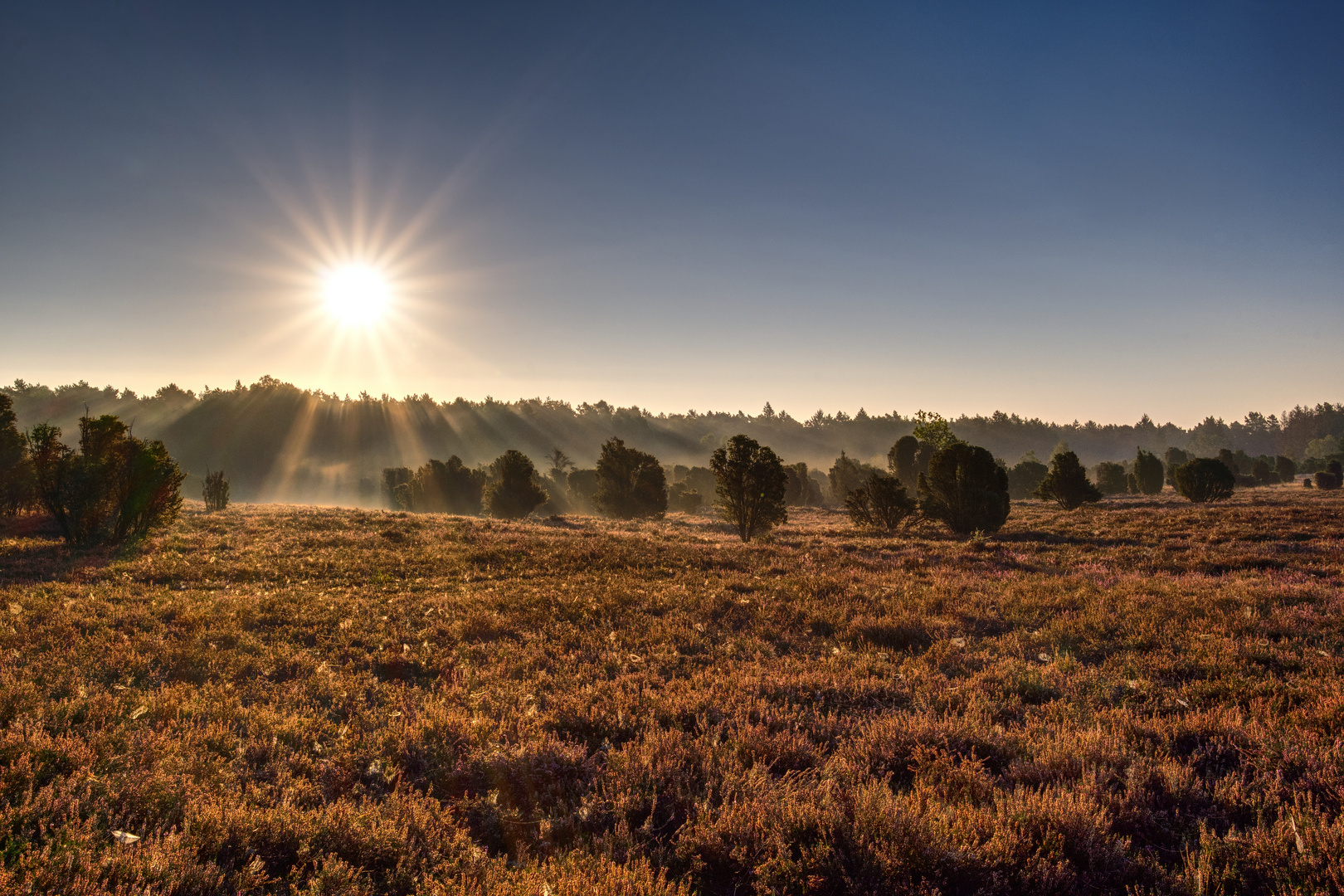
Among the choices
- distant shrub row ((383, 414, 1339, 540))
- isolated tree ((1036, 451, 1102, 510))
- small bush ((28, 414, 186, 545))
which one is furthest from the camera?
isolated tree ((1036, 451, 1102, 510))

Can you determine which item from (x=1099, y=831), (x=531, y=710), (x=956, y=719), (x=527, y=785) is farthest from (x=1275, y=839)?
(x=531, y=710)

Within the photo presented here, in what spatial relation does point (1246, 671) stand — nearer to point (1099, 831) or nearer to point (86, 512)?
point (1099, 831)

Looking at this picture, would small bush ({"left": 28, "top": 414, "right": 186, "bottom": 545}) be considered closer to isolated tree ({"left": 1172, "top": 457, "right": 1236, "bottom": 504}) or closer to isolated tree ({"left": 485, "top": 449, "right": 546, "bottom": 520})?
isolated tree ({"left": 485, "top": 449, "right": 546, "bottom": 520})

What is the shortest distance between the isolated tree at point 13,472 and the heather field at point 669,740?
38.7ft

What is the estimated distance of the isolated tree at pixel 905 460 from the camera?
5791 cm

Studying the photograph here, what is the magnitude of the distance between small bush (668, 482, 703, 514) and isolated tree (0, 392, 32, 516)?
54482 millimetres

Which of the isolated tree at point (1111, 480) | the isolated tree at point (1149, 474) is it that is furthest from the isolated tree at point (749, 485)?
the isolated tree at point (1111, 480)

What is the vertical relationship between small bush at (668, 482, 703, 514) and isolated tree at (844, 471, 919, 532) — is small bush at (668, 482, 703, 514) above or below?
below

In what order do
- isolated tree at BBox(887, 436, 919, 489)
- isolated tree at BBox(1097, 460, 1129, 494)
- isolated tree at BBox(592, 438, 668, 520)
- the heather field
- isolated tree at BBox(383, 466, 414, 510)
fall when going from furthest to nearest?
isolated tree at BBox(1097, 460, 1129, 494)
isolated tree at BBox(383, 466, 414, 510)
isolated tree at BBox(887, 436, 919, 489)
isolated tree at BBox(592, 438, 668, 520)
the heather field

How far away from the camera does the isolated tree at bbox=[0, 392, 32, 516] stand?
19828 millimetres

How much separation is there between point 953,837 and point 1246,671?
6443mm

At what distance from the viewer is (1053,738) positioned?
5488 mm

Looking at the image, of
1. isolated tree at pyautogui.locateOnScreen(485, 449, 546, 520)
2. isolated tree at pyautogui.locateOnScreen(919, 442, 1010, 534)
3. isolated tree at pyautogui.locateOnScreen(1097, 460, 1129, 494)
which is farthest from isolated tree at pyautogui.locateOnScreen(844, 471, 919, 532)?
isolated tree at pyautogui.locateOnScreen(1097, 460, 1129, 494)

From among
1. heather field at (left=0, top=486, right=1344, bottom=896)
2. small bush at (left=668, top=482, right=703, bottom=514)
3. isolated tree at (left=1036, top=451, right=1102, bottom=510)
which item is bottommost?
small bush at (left=668, top=482, right=703, bottom=514)
